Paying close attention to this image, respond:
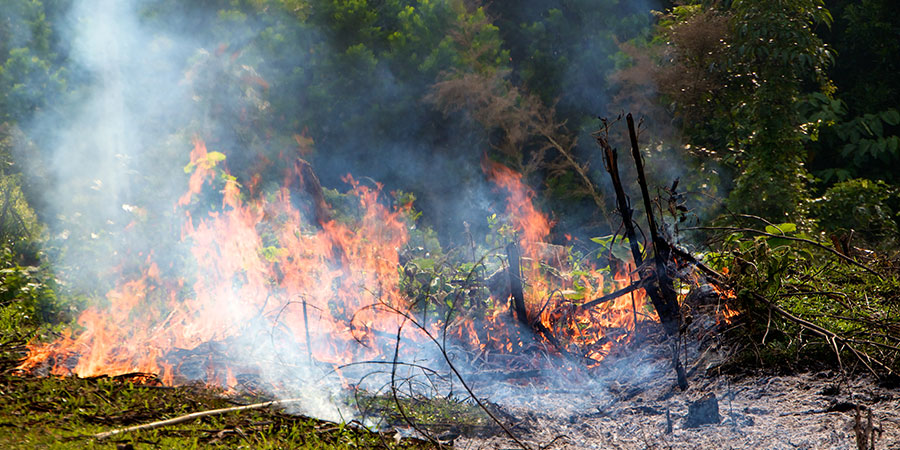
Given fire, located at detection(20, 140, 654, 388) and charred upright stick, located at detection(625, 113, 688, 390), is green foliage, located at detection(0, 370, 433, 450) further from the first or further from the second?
charred upright stick, located at detection(625, 113, 688, 390)

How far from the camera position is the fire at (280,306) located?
452 cm

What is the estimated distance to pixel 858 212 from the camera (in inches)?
283

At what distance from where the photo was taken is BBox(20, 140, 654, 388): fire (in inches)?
178

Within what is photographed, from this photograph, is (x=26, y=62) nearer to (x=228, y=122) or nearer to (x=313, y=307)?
(x=228, y=122)

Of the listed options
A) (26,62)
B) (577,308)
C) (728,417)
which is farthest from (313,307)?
(26,62)

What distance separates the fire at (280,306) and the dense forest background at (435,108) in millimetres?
459

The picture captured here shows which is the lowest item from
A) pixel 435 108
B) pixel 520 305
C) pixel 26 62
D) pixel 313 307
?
pixel 520 305

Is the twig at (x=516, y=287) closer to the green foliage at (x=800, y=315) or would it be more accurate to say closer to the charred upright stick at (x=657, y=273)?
the charred upright stick at (x=657, y=273)

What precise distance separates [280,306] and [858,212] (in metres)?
5.98

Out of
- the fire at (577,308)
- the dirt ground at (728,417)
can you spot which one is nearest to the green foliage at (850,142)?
the fire at (577,308)

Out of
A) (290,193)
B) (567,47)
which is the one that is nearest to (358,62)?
(290,193)

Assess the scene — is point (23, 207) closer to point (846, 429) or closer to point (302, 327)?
point (302, 327)

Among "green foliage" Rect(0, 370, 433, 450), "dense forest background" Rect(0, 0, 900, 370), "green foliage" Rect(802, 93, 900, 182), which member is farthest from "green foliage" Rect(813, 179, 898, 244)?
"green foliage" Rect(0, 370, 433, 450)

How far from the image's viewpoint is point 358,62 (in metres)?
9.36
